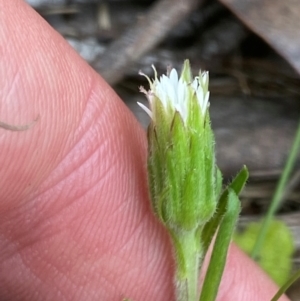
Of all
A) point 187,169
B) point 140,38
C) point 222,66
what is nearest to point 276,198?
point 222,66

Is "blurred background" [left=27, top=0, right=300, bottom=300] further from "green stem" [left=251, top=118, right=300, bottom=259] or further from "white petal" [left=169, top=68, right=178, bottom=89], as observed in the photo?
"white petal" [left=169, top=68, right=178, bottom=89]

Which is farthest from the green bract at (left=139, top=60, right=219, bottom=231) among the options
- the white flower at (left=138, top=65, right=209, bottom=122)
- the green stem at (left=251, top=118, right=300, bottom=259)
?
the green stem at (left=251, top=118, right=300, bottom=259)

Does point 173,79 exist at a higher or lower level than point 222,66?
lower

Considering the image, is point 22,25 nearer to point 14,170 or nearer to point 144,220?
point 14,170

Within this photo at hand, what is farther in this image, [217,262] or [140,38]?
[140,38]

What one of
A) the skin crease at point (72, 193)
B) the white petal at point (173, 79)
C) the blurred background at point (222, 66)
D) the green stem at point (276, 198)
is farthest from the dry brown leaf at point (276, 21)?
the white petal at point (173, 79)

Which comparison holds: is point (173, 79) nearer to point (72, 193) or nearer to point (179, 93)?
point (179, 93)
